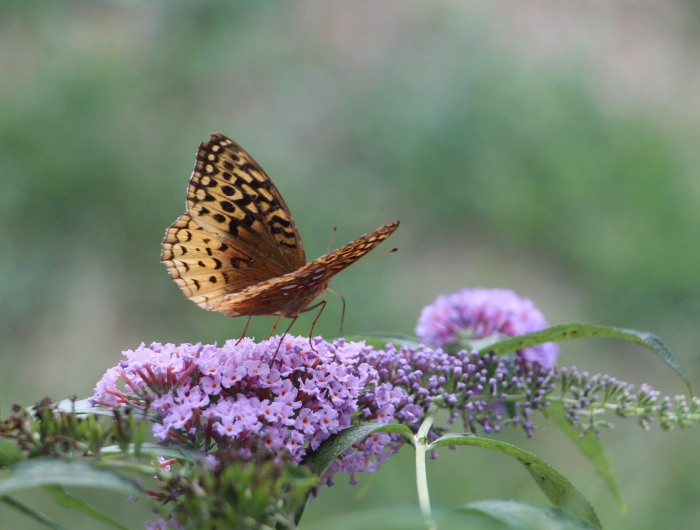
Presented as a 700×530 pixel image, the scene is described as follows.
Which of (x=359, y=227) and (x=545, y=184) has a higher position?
(x=545, y=184)

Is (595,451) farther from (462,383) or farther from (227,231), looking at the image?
(227,231)

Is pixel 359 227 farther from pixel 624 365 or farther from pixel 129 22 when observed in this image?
pixel 129 22

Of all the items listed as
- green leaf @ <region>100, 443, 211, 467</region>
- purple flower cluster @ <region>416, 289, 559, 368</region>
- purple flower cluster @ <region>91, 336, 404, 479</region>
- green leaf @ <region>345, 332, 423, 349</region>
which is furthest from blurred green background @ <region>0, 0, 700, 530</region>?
green leaf @ <region>100, 443, 211, 467</region>

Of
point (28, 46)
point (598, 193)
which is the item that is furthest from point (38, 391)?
point (598, 193)

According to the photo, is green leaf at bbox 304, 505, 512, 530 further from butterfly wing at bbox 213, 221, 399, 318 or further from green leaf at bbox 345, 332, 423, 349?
green leaf at bbox 345, 332, 423, 349

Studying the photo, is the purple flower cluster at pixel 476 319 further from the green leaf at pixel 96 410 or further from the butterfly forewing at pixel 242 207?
the green leaf at pixel 96 410
